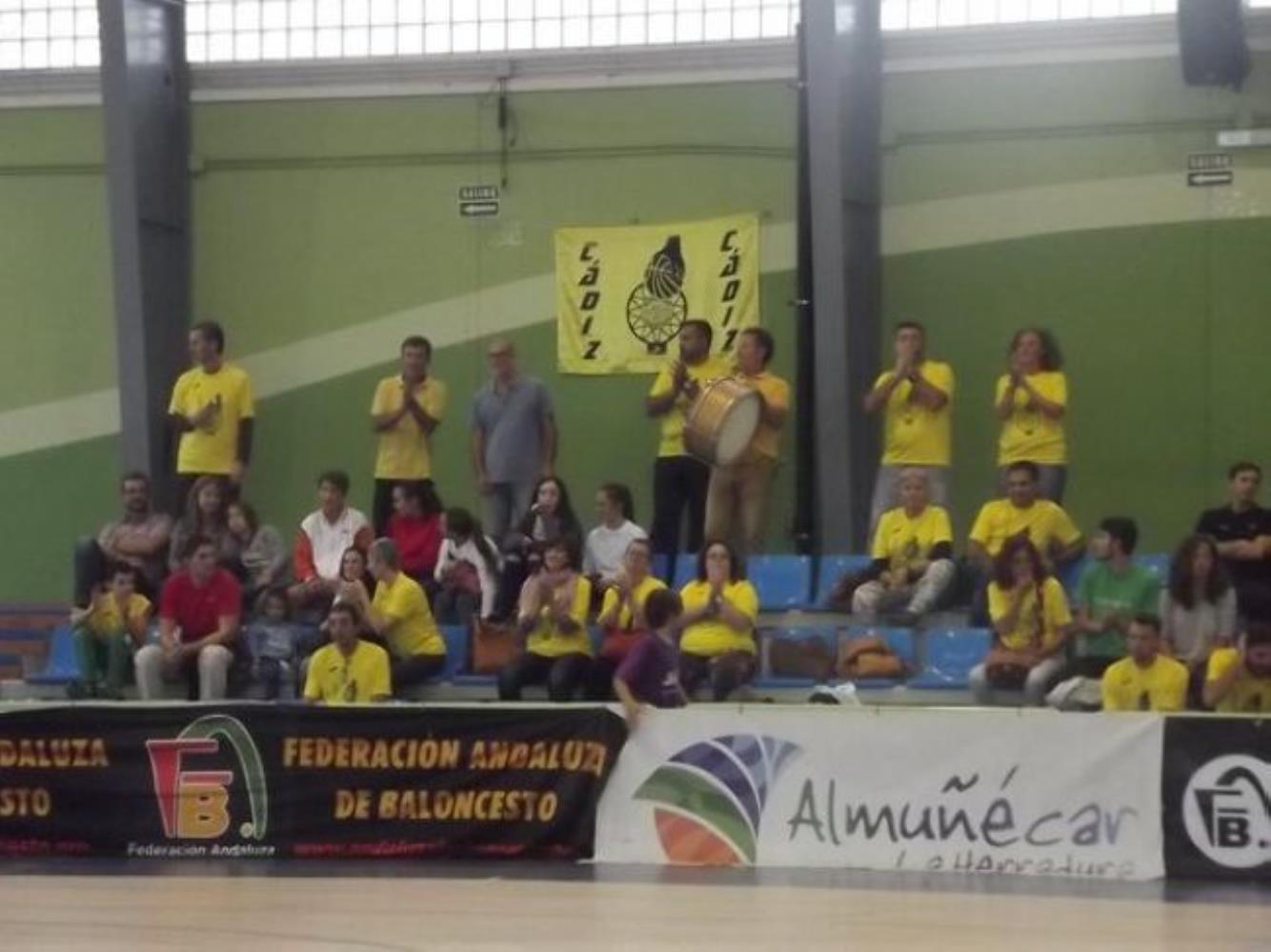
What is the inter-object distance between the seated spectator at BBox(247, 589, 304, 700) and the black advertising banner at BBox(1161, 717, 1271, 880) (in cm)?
664

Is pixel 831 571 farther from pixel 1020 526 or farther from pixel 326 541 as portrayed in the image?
pixel 326 541

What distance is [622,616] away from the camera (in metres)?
18.3

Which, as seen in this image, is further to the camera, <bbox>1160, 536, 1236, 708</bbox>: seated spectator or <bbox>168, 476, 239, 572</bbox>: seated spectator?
<bbox>168, 476, 239, 572</bbox>: seated spectator

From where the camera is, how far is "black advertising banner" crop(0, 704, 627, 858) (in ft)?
54.1

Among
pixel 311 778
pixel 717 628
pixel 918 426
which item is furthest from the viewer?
Result: pixel 918 426

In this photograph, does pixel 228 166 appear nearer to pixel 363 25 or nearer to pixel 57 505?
pixel 363 25

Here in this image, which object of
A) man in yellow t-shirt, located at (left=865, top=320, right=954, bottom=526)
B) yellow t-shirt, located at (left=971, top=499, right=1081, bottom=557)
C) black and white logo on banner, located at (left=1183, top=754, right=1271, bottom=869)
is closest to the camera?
black and white logo on banner, located at (left=1183, top=754, right=1271, bottom=869)

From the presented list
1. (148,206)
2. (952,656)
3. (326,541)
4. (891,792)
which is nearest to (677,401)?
(326,541)

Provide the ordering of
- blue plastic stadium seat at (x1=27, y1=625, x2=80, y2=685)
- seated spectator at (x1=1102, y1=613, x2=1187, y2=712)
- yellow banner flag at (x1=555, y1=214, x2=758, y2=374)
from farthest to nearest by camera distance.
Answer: yellow banner flag at (x1=555, y1=214, x2=758, y2=374) → blue plastic stadium seat at (x1=27, y1=625, x2=80, y2=685) → seated spectator at (x1=1102, y1=613, x2=1187, y2=712)

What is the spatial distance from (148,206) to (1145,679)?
32.6 feet

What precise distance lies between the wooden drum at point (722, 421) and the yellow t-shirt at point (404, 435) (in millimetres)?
2282

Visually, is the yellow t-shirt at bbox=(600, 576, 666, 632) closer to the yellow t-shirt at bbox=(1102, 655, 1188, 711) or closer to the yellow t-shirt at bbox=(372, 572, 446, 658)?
the yellow t-shirt at bbox=(372, 572, 446, 658)

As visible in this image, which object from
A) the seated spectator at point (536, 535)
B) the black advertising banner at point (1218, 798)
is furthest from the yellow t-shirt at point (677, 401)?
the black advertising banner at point (1218, 798)

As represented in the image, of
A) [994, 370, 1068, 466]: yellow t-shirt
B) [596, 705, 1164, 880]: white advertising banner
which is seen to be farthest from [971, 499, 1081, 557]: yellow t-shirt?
[596, 705, 1164, 880]: white advertising banner
